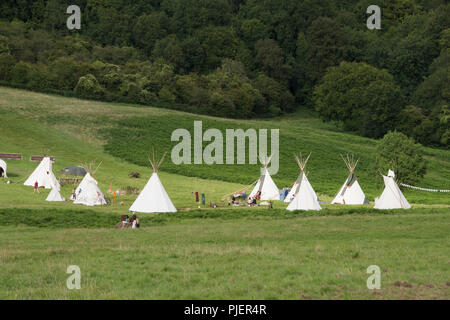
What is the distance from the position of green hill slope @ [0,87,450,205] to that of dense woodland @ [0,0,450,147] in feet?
28.5

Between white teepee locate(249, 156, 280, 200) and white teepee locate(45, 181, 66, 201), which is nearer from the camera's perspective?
white teepee locate(45, 181, 66, 201)

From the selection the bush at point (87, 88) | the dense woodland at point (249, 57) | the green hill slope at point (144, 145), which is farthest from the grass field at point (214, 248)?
the dense woodland at point (249, 57)

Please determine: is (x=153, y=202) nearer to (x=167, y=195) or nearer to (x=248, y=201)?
(x=167, y=195)

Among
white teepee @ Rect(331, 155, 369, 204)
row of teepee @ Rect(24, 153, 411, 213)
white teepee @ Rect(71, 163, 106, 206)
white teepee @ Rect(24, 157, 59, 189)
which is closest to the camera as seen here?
row of teepee @ Rect(24, 153, 411, 213)

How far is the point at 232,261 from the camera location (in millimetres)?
17484

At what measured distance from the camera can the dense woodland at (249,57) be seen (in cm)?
9869

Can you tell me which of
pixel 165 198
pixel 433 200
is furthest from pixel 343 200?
pixel 165 198

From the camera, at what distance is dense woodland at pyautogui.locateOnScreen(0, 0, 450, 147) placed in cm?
9869

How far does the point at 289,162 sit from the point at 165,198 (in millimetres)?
37446

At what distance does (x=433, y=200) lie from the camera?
46938 millimetres

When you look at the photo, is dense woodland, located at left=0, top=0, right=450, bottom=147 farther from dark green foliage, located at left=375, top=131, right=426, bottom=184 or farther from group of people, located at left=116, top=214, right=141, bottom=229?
group of people, located at left=116, top=214, right=141, bottom=229

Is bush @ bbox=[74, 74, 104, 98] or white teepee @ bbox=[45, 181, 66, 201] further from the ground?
bush @ bbox=[74, 74, 104, 98]

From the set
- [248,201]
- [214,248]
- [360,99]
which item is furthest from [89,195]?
[360,99]

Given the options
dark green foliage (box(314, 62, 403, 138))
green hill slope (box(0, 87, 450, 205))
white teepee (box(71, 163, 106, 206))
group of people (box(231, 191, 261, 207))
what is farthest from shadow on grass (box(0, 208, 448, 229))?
dark green foliage (box(314, 62, 403, 138))
